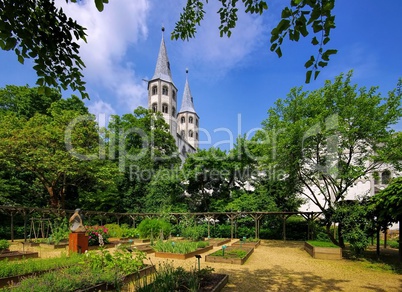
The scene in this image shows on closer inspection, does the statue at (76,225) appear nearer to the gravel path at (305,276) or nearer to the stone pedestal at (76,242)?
the stone pedestal at (76,242)

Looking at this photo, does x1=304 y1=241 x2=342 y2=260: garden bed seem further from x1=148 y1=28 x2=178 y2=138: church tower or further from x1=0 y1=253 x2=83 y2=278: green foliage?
x1=148 y1=28 x2=178 y2=138: church tower

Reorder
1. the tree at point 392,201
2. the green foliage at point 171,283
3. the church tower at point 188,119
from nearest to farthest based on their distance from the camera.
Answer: the green foliage at point 171,283, the tree at point 392,201, the church tower at point 188,119

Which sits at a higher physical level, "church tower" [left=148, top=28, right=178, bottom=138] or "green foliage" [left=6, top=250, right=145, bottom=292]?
"church tower" [left=148, top=28, right=178, bottom=138]

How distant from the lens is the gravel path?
6.15m

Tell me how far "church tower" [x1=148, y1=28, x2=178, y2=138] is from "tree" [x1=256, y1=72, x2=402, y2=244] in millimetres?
34793

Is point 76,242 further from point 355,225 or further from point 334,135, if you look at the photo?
point 334,135

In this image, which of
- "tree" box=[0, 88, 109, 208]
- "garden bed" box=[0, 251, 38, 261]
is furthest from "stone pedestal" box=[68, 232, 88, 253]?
"tree" box=[0, 88, 109, 208]

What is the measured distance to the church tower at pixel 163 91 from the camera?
47.9 meters

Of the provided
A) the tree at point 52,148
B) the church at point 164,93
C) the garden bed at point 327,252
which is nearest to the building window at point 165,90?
the church at point 164,93

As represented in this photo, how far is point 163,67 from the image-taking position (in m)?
50.6

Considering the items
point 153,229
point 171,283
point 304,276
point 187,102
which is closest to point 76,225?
point 171,283

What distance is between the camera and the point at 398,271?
25.9 feet

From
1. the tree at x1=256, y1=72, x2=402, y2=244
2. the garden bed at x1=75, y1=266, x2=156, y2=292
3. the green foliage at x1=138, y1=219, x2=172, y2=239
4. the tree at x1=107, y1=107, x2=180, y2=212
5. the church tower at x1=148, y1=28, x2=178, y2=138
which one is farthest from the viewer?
the church tower at x1=148, y1=28, x2=178, y2=138

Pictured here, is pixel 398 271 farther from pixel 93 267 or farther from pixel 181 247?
pixel 93 267
